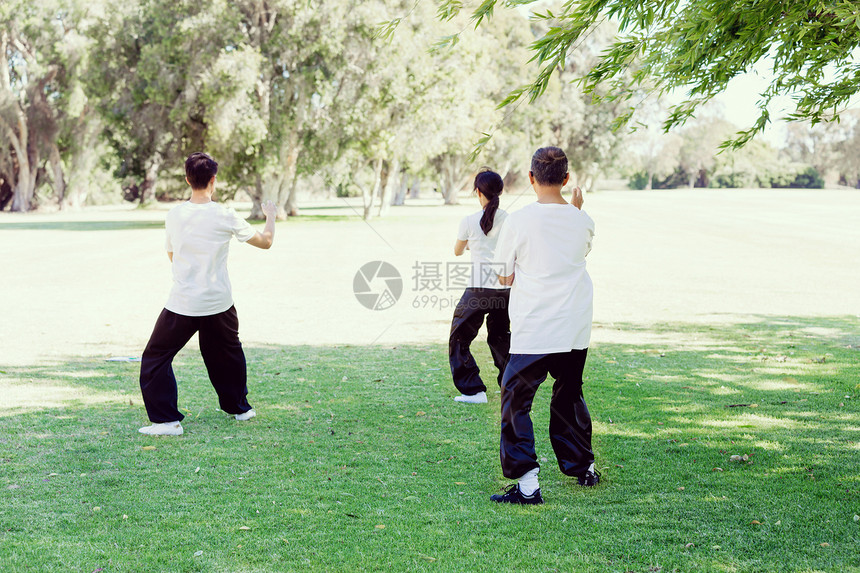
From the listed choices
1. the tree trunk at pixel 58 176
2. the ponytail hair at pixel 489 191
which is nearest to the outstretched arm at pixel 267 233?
the ponytail hair at pixel 489 191

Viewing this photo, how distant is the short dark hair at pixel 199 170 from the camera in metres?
5.86

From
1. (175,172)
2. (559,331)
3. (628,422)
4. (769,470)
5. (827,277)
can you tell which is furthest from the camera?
(175,172)

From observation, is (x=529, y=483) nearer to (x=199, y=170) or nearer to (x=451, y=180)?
(x=199, y=170)

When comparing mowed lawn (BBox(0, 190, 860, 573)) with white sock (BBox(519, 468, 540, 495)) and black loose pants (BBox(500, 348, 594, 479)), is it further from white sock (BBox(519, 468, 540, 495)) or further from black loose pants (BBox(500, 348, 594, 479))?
black loose pants (BBox(500, 348, 594, 479))

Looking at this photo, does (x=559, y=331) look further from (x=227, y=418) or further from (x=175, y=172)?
(x=175, y=172)

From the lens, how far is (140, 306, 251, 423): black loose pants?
6.00 meters

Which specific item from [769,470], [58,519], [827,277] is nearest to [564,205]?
[769,470]

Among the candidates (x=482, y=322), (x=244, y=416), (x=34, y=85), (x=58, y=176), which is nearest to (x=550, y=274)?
(x=482, y=322)

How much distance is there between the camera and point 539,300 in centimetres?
450

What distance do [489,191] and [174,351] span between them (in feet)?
9.18

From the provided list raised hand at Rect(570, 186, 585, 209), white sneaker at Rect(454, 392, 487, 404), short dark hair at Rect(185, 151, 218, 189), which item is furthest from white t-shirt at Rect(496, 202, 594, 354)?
white sneaker at Rect(454, 392, 487, 404)

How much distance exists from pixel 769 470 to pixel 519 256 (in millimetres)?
2374

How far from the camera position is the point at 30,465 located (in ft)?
17.6

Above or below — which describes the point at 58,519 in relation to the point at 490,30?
below
